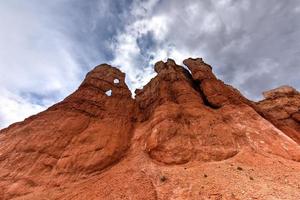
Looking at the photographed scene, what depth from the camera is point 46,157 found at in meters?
27.6

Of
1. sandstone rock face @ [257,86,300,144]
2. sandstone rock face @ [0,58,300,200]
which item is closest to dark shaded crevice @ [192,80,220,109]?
sandstone rock face @ [0,58,300,200]

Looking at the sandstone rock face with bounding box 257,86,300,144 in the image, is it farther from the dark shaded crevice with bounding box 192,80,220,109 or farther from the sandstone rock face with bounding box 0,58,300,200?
the dark shaded crevice with bounding box 192,80,220,109

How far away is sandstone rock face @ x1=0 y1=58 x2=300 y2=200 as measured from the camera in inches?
838

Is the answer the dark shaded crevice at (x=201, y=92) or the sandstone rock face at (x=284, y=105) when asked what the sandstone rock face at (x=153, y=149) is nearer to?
the dark shaded crevice at (x=201, y=92)

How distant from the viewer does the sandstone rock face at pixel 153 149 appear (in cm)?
2130

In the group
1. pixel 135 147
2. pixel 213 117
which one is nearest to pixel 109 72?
pixel 135 147

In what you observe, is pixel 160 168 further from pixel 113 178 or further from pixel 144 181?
pixel 113 178

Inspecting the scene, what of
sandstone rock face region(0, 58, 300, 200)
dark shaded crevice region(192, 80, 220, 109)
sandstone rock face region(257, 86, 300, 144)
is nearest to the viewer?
sandstone rock face region(0, 58, 300, 200)

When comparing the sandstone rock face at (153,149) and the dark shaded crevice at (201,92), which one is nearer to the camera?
the sandstone rock face at (153,149)

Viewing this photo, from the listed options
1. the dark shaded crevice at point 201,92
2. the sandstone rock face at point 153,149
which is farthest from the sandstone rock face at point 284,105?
the dark shaded crevice at point 201,92

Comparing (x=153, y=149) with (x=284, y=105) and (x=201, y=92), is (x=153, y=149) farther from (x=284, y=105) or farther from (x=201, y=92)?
(x=284, y=105)

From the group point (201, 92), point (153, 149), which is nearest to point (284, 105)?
point (201, 92)

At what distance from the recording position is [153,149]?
27281 millimetres

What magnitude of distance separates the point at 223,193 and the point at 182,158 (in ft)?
22.4
